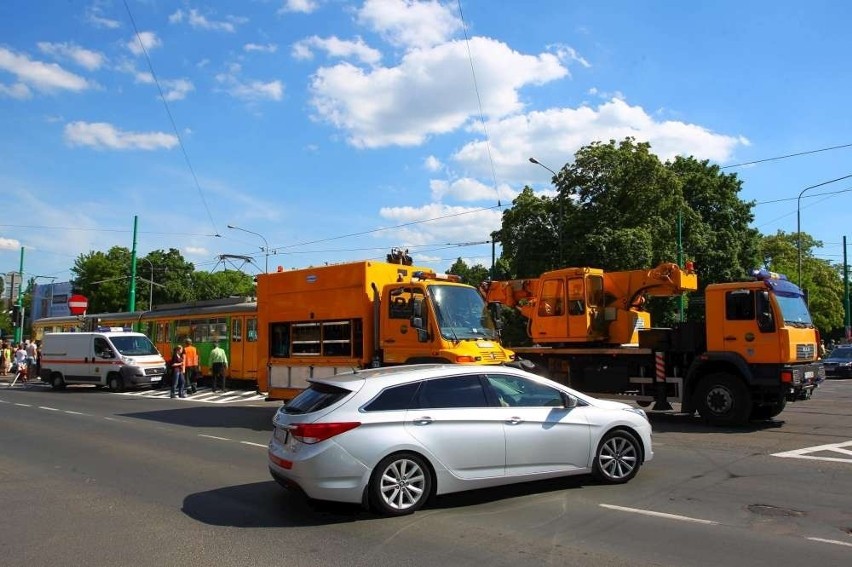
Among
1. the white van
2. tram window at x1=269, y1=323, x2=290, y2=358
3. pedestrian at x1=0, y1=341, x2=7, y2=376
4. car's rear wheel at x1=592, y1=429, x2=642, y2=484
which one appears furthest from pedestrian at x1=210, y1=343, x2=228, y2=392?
pedestrian at x1=0, y1=341, x2=7, y2=376

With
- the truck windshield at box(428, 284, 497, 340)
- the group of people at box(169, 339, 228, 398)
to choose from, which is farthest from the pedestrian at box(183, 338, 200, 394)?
the truck windshield at box(428, 284, 497, 340)

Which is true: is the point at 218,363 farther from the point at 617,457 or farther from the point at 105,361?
the point at 617,457

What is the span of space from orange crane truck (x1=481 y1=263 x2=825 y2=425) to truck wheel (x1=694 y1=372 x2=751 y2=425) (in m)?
0.02

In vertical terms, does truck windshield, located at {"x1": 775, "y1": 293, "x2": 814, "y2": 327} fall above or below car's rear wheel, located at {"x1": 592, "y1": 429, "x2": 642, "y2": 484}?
above

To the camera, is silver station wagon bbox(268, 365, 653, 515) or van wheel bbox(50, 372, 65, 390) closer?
silver station wagon bbox(268, 365, 653, 515)

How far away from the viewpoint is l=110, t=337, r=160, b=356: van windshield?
2439 centimetres

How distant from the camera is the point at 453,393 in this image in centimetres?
692

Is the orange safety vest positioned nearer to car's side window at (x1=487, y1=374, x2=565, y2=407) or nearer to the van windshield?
the van windshield

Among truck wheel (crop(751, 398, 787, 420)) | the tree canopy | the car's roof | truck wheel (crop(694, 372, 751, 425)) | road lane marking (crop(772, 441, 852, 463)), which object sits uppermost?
the tree canopy

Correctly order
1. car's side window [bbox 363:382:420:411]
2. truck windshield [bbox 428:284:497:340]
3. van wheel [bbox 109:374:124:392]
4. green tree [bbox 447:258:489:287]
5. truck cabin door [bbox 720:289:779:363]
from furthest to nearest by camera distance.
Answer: green tree [bbox 447:258:489:287] → van wheel [bbox 109:374:124:392] → truck cabin door [bbox 720:289:779:363] → truck windshield [bbox 428:284:497:340] → car's side window [bbox 363:382:420:411]

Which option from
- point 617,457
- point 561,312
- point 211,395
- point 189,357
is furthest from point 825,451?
point 189,357

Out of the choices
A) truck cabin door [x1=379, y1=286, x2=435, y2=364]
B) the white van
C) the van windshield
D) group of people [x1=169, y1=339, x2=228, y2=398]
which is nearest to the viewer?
truck cabin door [x1=379, y1=286, x2=435, y2=364]

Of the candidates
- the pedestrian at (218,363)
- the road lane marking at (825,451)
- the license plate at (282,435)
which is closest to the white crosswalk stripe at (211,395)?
the pedestrian at (218,363)

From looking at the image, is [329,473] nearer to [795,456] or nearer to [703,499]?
[703,499]
